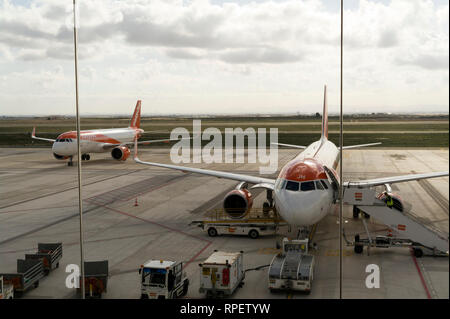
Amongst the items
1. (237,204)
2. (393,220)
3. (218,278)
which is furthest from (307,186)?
(218,278)

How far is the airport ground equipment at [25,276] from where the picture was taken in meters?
13.7

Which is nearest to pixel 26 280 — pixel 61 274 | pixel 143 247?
pixel 61 274

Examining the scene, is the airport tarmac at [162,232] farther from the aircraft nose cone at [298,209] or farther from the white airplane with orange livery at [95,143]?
the white airplane with orange livery at [95,143]

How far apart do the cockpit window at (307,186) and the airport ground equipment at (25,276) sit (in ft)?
32.3

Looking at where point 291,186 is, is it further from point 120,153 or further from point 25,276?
point 120,153

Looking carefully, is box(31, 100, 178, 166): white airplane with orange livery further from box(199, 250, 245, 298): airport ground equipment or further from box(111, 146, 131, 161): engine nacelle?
box(199, 250, 245, 298): airport ground equipment

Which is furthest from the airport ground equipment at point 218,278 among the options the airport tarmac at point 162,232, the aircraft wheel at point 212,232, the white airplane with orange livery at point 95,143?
the white airplane with orange livery at point 95,143

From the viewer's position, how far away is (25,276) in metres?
13.7

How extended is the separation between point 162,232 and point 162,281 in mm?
7929

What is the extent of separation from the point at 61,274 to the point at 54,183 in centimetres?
2222

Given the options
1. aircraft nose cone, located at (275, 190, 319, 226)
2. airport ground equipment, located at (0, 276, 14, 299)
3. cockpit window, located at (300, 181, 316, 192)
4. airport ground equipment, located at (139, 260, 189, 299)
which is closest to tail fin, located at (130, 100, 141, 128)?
cockpit window, located at (300, 181, 316, 192)
